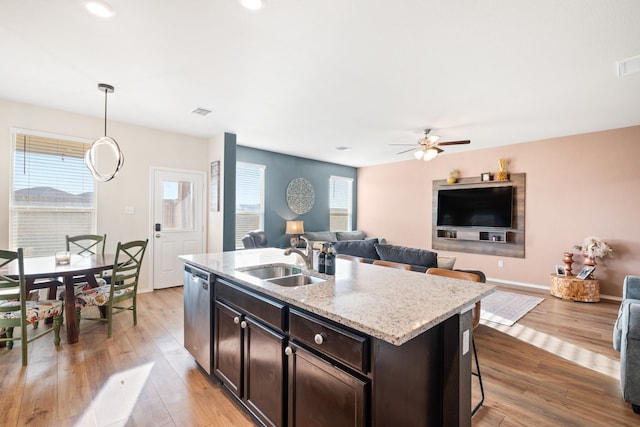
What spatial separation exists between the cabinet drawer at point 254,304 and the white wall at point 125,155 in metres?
3.27

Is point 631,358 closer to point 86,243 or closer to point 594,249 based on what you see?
point 594,249

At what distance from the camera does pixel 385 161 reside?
754 cm

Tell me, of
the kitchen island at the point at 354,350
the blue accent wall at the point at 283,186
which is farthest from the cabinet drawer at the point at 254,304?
the blue accent wall at the point at 283,186

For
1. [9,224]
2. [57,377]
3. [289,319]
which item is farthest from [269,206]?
[289,319]

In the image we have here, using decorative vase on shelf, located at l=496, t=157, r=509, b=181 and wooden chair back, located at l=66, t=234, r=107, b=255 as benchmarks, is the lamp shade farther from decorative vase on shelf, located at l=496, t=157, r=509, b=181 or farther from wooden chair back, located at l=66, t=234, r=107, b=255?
decorative vase on shelf, located at l=496, t=157, r=509, b=181

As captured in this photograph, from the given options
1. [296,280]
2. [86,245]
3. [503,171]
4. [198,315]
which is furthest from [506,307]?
Answer: [86,245]

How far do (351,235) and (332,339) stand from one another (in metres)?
6.40

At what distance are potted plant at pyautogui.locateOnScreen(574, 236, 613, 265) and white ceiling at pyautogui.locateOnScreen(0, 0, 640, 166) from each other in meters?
1.78

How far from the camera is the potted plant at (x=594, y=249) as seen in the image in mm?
4501

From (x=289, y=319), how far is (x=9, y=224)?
4.30m

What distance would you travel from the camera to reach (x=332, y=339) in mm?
1268

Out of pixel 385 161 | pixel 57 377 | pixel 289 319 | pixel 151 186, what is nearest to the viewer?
pixel 289 319

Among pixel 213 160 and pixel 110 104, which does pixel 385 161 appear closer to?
pixel 213 160

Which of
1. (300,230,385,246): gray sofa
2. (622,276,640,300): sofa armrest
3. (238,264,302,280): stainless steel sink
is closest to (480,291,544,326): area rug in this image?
(622,276,640,300): sofa armrest
